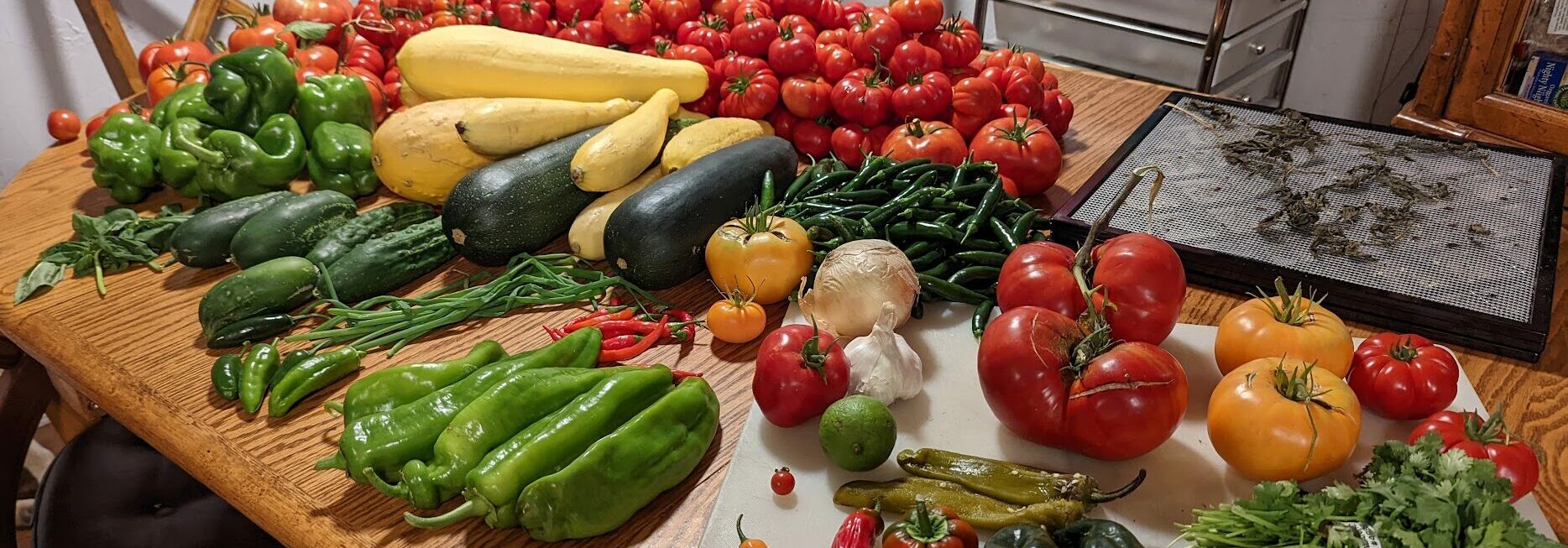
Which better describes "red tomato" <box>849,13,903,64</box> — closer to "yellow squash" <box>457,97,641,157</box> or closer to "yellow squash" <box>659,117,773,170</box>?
"yellow squash" <box>659,117,773,170</box>

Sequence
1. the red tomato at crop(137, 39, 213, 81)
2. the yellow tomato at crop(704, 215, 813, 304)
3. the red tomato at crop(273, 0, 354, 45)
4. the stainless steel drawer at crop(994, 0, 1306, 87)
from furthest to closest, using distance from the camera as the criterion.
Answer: the stainless steel drawer at crop(994, 0, 1306, 87)
the red tomato at crop(273, 0, 354, 45)
the red tomato at crop(137, 39, 213, 81)
the yellow tomato at crop(704, 215, 813, 304)

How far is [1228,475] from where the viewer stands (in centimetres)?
140

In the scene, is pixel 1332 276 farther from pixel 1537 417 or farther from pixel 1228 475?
pixel 1228 475

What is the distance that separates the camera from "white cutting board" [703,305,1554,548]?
52.6 inches

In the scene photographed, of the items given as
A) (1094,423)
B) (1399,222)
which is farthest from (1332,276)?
(1094,423)

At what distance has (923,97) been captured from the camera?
7.54 feet

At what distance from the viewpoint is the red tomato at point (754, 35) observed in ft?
8.11

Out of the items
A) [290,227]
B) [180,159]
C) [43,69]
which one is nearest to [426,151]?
[290,227]

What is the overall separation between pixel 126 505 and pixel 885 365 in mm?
1584

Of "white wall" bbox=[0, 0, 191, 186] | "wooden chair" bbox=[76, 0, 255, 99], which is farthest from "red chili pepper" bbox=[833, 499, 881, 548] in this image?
"white wall" bbox=[0, 0, 191, 186]

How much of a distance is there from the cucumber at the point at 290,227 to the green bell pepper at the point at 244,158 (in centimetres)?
17

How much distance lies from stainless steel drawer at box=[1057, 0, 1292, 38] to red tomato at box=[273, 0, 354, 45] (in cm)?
250

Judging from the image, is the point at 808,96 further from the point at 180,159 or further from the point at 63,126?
the point at 63,126

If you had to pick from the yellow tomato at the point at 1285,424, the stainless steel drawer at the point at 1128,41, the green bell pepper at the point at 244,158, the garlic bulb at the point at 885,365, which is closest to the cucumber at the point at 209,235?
the green bell pepper at the point at 244,158
